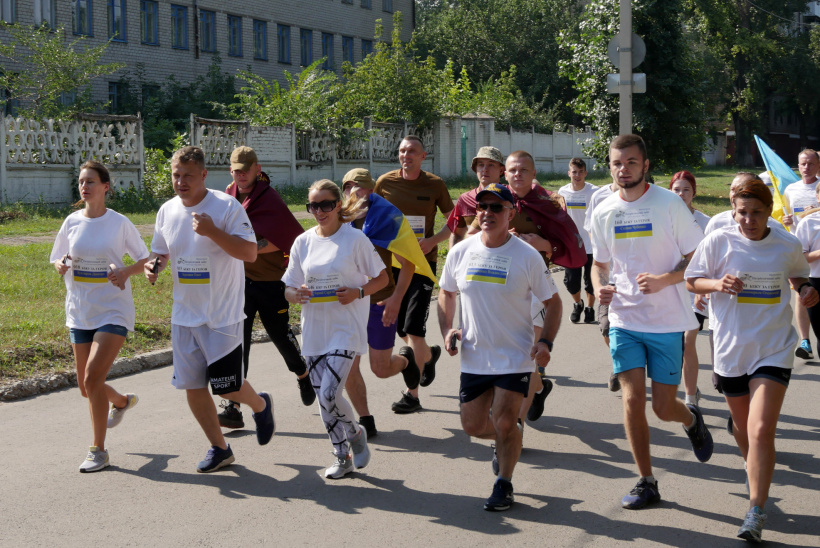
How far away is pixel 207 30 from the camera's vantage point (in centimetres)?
3972

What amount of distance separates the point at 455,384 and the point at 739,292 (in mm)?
3869

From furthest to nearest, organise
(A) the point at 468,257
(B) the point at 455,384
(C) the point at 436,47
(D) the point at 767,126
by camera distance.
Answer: (D) the point at 767,126, (C) the point at 436,47, (B) the point at 455,384, (A) the point at 468,257

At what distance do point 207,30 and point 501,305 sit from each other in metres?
36.9

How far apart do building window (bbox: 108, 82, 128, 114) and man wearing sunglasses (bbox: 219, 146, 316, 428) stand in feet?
98.0

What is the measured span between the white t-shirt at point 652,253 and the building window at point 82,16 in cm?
3188

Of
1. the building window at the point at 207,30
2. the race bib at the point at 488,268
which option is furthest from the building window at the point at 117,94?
the race bib at the point at 488,268

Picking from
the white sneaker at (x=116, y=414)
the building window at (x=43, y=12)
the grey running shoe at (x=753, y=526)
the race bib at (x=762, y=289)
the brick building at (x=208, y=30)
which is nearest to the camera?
the grey running shoe at (x=753, y=526)

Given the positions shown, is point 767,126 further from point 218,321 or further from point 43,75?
point 218,321

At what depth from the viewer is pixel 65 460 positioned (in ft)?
20.6

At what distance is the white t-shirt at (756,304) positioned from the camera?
4.99 meters

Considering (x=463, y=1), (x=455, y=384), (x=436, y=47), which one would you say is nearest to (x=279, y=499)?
(x=455, y=384)

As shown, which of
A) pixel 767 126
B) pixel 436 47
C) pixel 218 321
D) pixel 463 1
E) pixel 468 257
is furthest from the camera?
pixel 767 126

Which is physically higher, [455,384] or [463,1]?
[463,1]

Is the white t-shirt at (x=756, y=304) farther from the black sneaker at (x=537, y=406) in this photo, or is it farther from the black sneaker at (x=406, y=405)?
the black sneaker at (x=406, y=405)
